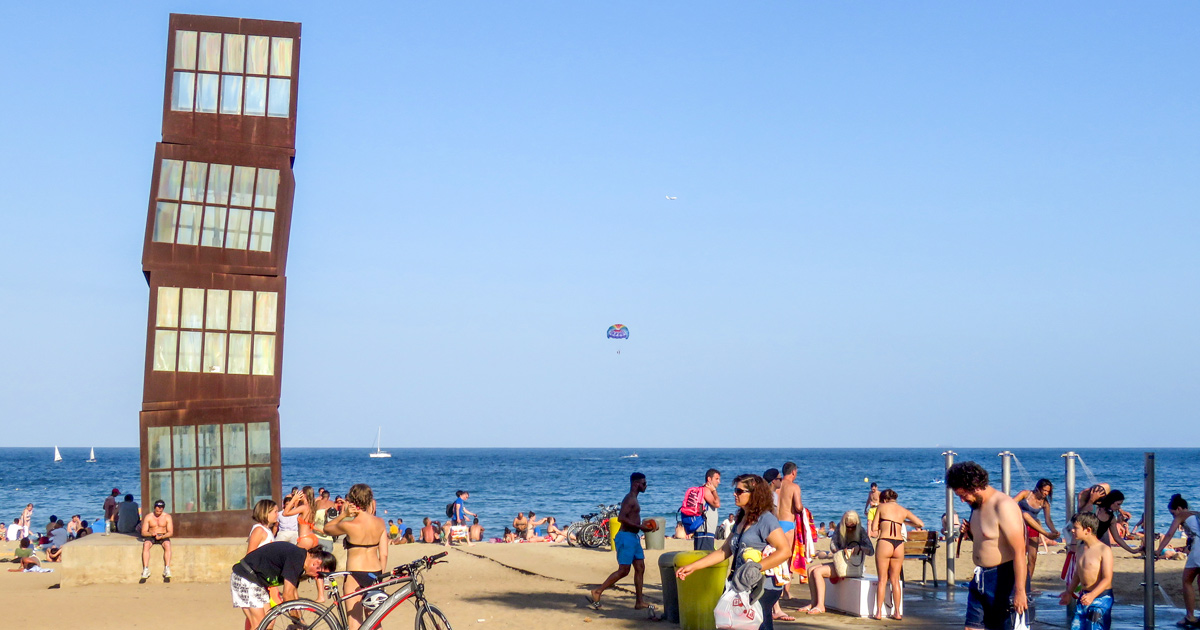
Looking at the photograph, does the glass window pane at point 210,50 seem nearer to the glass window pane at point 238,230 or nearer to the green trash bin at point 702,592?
the glass window pane at point 238,230

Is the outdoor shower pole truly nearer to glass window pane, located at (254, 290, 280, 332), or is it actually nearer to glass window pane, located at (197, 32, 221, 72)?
glass window pane, located at (254, 290, 280, 332)

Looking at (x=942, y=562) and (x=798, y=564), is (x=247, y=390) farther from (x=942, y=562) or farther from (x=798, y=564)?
(x=942, y=562)

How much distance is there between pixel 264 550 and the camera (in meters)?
8.33

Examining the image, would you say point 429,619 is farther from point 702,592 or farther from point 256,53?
point 256,53

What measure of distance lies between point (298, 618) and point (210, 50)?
10.5m

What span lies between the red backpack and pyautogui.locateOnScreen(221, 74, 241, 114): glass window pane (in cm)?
873

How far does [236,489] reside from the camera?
1574 centimetres

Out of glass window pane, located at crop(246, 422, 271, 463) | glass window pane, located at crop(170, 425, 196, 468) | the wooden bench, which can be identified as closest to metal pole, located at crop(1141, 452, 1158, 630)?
the wooden bench

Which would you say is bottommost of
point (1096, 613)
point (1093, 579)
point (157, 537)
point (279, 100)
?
point (157, 537)

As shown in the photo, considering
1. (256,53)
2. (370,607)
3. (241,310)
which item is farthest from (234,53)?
(370,607)

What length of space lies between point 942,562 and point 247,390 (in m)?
11.1

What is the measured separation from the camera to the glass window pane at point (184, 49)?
15.9 metres

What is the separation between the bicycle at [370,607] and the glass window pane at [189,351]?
818 centimetres

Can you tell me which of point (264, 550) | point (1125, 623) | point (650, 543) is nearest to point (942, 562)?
point (650, 543)
